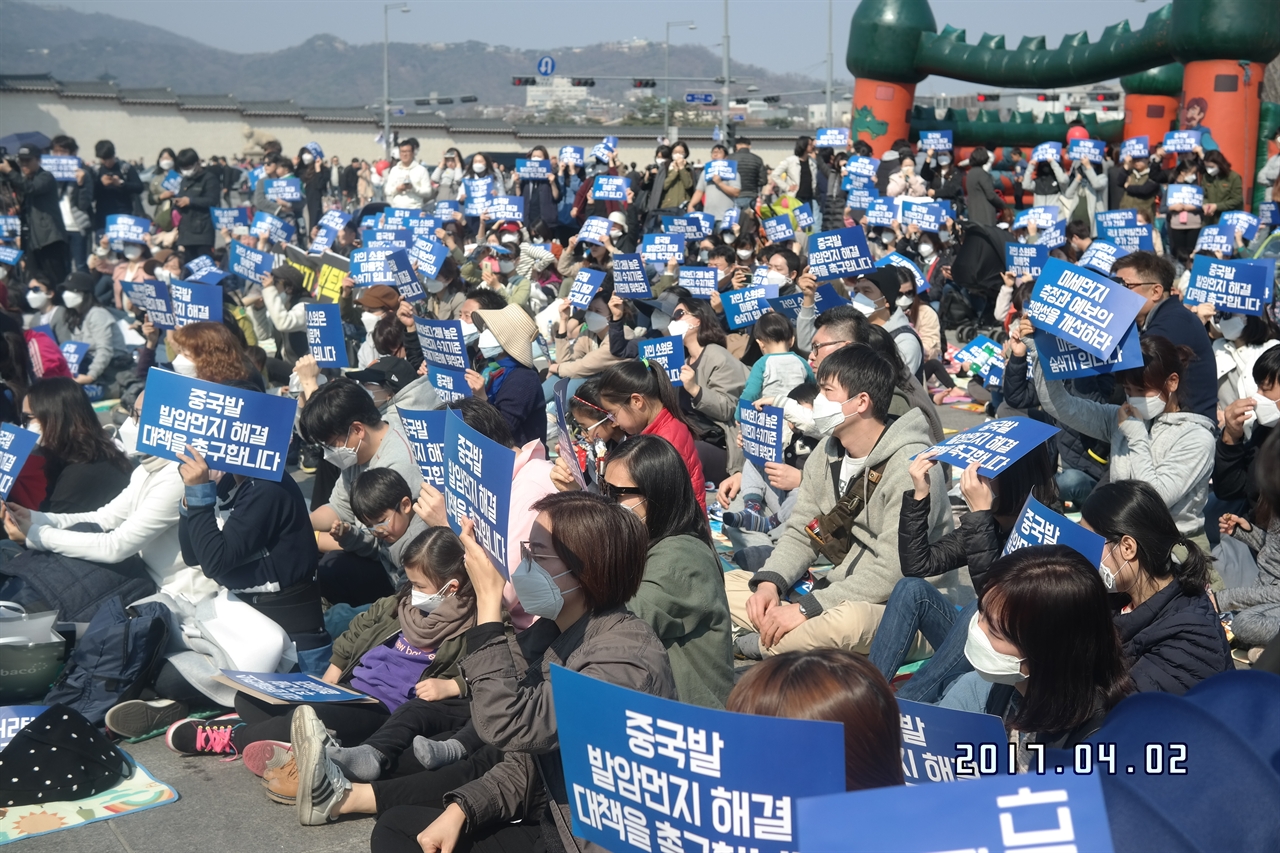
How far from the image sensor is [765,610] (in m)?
5.02

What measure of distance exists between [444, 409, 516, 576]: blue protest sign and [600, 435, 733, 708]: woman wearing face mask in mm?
356

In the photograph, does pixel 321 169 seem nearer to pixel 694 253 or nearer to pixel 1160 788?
pixel 694 253

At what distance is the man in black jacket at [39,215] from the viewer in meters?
15.4

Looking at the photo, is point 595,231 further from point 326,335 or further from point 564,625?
point 564,625

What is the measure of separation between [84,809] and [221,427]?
1533 mm

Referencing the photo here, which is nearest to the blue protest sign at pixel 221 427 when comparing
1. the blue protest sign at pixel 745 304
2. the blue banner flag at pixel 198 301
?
the blue banner flag at pixel 198 301

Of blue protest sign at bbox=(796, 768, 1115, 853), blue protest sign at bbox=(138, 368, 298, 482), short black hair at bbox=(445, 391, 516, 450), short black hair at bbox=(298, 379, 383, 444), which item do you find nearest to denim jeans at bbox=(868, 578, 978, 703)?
short black hair at bbox=(445, 391, 516, 450)

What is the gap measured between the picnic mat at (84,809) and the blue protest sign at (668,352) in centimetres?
424

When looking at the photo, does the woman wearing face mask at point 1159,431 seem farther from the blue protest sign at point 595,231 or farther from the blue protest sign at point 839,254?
the blue protest sign at point 595,231

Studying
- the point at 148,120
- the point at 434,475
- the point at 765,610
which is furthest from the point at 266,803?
the point at 148,120

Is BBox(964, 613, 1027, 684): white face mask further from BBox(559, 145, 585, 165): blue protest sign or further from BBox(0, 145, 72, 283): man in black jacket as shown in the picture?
BBox(559, 145, 585, 165): blue protest sign

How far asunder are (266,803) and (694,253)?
12.0 m

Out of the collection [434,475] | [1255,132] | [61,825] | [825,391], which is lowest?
[61,825]

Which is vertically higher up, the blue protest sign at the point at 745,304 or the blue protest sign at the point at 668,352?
the blue protest sign at the point at 745,304
